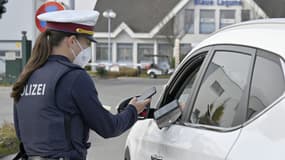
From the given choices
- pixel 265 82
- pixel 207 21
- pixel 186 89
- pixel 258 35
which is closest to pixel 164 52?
pixel 207 21

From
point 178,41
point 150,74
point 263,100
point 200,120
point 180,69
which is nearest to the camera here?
point 263,100

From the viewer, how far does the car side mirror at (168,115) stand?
345 centimetres

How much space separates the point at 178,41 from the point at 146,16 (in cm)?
595

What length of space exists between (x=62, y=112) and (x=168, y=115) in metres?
0.71

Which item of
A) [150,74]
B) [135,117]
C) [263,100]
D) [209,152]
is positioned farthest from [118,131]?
[150,74]

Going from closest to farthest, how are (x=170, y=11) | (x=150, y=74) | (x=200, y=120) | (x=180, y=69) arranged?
(x=200, y=120) < (x=180, y=69) < (x=150, y=74) < (x=170, y=11)

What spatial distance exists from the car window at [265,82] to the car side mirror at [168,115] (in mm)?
753

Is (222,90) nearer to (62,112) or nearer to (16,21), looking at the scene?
(62,112)

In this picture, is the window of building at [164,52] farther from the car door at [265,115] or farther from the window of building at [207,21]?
the car door at [265,115]

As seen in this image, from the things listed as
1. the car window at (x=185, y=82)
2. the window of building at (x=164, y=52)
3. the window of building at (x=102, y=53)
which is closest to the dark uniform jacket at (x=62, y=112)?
the car window at (x=185, y=82)

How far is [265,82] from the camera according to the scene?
2.69m

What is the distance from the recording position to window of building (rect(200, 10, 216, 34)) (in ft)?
173

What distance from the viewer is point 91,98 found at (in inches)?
125

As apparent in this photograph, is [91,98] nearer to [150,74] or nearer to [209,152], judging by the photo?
[209,152]
